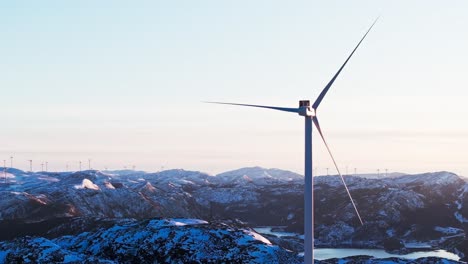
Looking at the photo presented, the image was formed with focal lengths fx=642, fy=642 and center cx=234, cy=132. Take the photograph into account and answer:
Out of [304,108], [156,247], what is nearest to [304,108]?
[304,108]

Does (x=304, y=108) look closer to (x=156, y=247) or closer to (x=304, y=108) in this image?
(x=304, y=108)

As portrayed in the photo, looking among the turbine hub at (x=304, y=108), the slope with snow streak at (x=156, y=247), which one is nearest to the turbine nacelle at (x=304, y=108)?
the turbine hub at (x=304, y=108)

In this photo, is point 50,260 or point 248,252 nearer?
point 50,260

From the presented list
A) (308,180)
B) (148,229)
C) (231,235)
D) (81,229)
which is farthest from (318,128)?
(81,229)

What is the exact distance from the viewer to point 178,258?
12988 cm

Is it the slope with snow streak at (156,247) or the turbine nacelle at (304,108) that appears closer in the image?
the turbine nacelle at (304,108)

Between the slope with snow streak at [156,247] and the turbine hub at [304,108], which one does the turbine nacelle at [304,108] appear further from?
the slope with snow streak at [156,247]

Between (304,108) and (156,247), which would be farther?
(156,247)

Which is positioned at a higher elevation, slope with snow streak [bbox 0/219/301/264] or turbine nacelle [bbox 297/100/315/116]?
turbine nacelle [bbox 297/100/315/116]

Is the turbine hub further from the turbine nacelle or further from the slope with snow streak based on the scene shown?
the slope with snow streak

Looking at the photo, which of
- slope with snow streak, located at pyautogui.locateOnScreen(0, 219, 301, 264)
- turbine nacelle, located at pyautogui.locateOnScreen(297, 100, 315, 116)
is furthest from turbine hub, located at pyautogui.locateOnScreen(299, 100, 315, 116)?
slope with snow streak, located at pyautogui.locateOnScreen(0, 219, 301, 264)

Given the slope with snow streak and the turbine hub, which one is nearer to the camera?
the turbine hub

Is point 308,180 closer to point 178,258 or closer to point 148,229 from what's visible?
point 178,258

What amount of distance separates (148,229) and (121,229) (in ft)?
22.7
